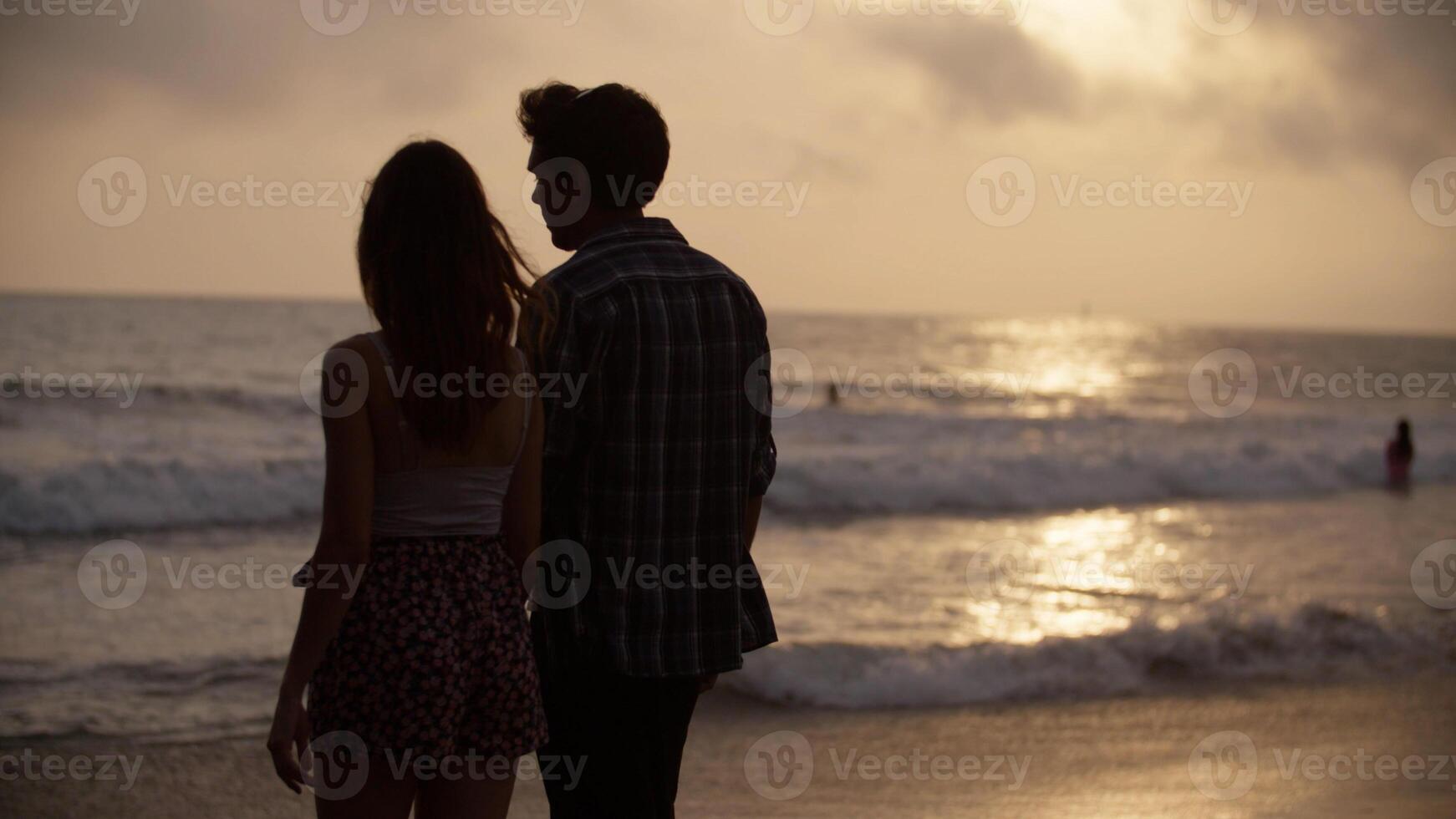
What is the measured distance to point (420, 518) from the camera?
198 centimetres

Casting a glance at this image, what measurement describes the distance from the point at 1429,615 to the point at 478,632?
7.95m

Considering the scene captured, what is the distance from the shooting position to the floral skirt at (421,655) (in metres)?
1.96

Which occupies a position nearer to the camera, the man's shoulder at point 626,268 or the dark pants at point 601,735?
the man's shoulder at point 626,268

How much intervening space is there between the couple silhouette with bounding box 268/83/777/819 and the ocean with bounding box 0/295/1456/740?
395 centimetres

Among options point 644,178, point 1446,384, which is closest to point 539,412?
point 644,178

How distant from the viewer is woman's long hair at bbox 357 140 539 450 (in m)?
1.91

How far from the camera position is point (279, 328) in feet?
172

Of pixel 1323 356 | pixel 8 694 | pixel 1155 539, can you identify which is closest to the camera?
pixel 8 694

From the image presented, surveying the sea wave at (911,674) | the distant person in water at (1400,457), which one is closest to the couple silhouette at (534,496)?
the sea wave at (911,674)

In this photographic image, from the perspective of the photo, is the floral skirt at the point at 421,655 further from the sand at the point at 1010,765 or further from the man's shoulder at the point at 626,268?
the sand at the point at 1010,765

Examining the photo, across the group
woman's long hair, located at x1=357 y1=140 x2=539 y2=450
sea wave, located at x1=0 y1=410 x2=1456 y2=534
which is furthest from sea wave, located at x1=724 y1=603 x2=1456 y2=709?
sea wave, located at x1=0 y1=410 x2=1456 y2=534

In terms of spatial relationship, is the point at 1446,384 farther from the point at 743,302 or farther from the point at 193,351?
the point at 743,302

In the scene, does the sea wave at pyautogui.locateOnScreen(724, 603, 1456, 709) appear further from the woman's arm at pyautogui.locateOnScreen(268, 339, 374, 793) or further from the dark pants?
the woman's arm at pyautogui.locateOnScreen(268, 339, 374, 793)

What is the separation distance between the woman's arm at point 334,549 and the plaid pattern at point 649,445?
0.35 m
